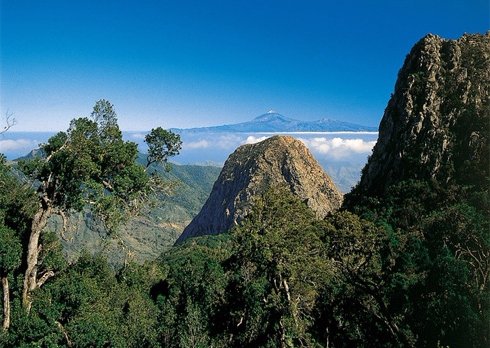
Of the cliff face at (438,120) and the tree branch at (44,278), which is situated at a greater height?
the cliff face at (438,120)

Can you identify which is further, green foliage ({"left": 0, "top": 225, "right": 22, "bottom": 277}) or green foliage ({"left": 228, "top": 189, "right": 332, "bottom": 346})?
green foliage ({"left": 228, "top": 189, "right": 332, "bottom": 346})

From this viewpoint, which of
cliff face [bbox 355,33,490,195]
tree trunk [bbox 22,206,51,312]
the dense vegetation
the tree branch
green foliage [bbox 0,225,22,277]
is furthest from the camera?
cliff face [bbox 355,33,490,195]

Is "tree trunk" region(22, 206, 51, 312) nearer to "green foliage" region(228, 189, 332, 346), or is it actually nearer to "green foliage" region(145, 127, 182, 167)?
"green foliage" region(145, 127, 182, 167)

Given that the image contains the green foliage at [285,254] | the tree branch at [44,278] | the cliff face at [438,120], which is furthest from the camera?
the cliff face at [438,120]

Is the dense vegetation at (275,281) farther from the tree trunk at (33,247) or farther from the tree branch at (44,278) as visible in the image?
the tree trunk at (33,247)

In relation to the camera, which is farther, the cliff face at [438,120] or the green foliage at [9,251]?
the cliff face at [438,120]

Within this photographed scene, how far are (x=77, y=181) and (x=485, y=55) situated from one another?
105 meters

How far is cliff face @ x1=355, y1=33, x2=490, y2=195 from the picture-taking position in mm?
89312

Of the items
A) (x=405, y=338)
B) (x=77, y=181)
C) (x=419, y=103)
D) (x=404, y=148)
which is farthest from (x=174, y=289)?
(x=419, y=103)

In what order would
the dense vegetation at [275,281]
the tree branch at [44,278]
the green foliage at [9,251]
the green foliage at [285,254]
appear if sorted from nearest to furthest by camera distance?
the dense vegetation at [275,281], the green foliage at [9,251], the green foliage at [285,254], the tree branch at [44,278]

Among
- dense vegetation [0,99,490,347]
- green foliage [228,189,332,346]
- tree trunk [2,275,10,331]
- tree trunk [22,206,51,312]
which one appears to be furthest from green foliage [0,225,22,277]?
green foliage [228,189,332,346]

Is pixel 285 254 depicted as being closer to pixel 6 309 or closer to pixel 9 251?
pixel 9 251

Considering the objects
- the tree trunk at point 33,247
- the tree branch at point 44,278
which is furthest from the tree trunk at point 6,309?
the tree branch at point 44,278

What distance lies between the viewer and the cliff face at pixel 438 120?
89312 millimetres
